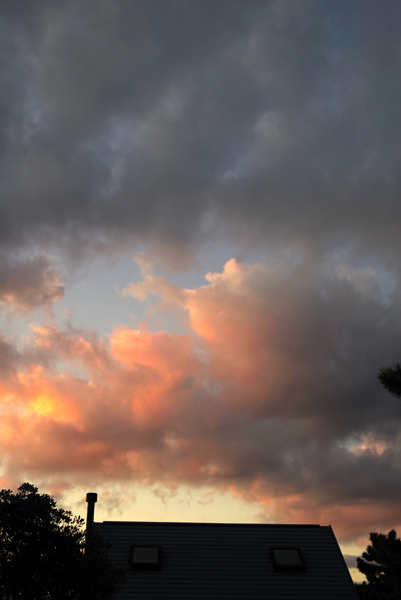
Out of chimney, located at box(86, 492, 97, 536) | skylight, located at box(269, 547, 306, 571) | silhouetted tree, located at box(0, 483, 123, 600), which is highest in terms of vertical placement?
chimney, located at box(86, 492, 97, 536)

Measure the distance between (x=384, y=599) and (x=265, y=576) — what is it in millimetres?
31441

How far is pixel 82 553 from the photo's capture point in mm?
15992

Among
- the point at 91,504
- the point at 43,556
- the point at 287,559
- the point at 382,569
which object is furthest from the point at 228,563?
the point at 382,569

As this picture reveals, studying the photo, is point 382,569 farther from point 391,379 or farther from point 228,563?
point 391,379

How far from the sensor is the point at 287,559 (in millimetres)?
27156

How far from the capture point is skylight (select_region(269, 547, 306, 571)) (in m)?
26.7

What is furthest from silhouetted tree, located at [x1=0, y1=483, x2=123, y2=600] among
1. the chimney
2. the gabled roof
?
the chimney

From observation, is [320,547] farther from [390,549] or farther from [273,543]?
[390,549]

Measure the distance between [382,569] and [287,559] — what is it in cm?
4146

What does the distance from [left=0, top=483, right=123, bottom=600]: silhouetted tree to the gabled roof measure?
10.3m

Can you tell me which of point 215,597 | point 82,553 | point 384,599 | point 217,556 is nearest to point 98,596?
point 82,553

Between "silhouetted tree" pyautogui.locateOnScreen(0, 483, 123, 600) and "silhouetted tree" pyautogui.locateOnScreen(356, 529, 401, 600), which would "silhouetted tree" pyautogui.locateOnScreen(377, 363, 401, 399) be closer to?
"silhouetted tree" pyautogui.locateOnScreen(0, 483, 123, 600)

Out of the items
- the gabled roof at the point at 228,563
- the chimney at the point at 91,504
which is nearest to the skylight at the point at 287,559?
the gabled roof at the point at 228,563

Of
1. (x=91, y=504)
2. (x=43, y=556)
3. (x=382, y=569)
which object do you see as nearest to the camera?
(x=43, y=556)
